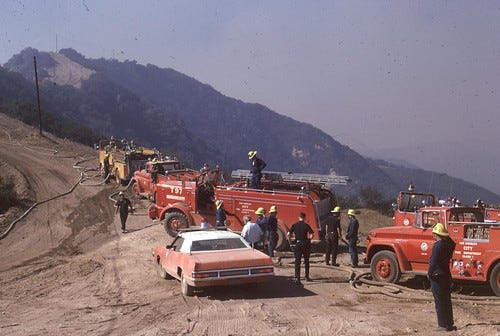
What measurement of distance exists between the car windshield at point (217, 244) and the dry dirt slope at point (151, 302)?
3.19ft

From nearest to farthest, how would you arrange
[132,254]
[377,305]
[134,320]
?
[134,320]
[377,305]
[132,254]

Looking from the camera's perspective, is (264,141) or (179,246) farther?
(264,141)

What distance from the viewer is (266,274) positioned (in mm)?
11773

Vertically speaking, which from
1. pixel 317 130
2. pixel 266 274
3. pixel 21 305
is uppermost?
pixel 317 130

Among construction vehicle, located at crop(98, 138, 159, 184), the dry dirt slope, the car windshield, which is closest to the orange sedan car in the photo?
the car windshield

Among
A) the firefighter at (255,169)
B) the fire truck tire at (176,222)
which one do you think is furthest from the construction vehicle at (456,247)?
the fire truck tire at (176,222)

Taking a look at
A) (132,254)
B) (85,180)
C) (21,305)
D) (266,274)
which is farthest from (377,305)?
(85,180)

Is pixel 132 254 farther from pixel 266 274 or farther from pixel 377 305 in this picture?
pixel 377 305

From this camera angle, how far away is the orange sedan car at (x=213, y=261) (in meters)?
11.4

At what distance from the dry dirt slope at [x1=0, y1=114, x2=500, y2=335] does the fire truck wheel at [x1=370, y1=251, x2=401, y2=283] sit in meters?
0.82

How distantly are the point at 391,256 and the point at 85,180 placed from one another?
1011 inches

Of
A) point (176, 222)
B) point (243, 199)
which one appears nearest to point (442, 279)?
point (243, 199)

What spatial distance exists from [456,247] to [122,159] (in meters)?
24.1

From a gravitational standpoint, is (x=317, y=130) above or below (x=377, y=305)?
above
